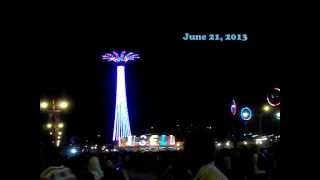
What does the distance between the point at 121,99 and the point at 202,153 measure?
72.2 m

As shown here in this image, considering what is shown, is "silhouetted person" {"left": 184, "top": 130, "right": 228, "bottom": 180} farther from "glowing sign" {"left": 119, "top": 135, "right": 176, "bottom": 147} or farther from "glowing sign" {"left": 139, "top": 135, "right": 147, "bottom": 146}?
"glowing sign" {"left": 139, "top": 135, "right": 147, "bottom": 146}

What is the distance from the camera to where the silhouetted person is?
3.94 m

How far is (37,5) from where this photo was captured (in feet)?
9.25

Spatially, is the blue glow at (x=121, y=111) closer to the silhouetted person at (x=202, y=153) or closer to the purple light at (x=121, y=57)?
the purple light at (x=121, y=57)

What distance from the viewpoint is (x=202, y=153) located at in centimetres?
399

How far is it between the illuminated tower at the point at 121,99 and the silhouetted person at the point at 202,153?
7187 cm

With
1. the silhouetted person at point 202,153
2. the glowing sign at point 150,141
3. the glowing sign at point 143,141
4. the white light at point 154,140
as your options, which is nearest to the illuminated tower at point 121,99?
the glowing sign at point 150,141

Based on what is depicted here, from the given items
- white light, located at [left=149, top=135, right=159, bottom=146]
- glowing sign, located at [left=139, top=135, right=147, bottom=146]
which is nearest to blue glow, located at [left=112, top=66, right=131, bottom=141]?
glowing sign, located at [left=139, top=135, right=147, bottom=146]

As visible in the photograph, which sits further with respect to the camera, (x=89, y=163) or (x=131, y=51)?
(x=131, y=51)

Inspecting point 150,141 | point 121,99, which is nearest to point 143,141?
point 150,141

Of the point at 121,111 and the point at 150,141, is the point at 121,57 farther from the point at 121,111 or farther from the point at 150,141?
the point at 150,141

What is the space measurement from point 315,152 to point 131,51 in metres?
77.8

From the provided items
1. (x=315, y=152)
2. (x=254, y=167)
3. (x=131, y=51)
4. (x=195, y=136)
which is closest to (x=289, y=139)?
(x=315, y=152)

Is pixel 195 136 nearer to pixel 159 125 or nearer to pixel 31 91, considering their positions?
pixel 31 91
